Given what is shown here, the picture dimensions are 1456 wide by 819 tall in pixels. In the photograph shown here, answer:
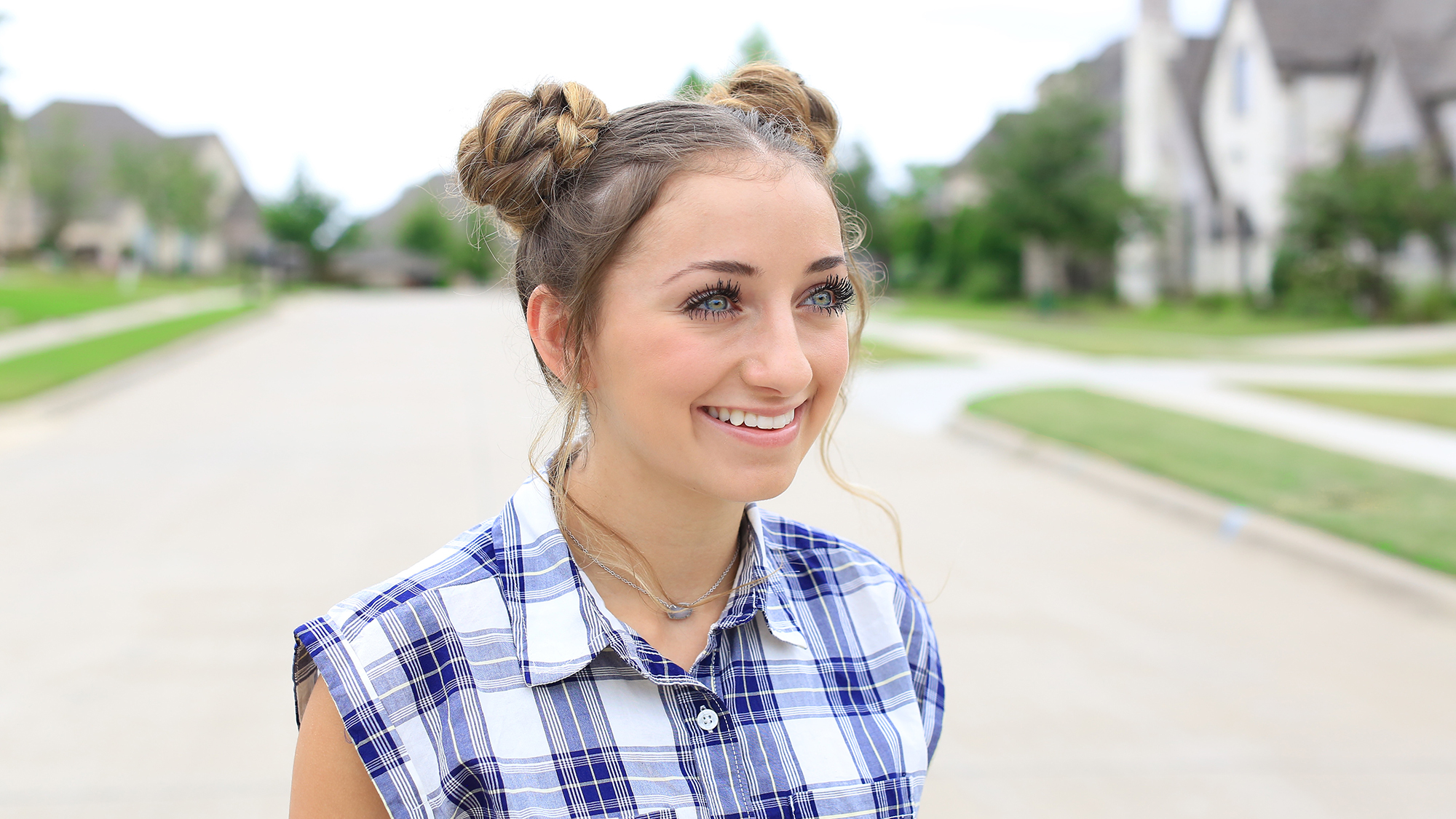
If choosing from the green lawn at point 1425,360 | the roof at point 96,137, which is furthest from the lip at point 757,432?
the roof at point 96,137

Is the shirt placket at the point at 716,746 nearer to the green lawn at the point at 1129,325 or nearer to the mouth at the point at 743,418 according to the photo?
the mouth at the point at 743,418

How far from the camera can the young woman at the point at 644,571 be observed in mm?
1510

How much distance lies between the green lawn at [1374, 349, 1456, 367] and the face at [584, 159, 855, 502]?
2146cm

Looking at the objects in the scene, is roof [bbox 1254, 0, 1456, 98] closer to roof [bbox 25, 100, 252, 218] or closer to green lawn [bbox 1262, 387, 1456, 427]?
green lawn [bbox 1262, 387, 1456, 427]

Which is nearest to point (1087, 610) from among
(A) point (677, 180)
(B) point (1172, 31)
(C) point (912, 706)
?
(C) point (912, 706)

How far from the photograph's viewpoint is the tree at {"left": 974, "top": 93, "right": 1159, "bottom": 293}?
37.5 m

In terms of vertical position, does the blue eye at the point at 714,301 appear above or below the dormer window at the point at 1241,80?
below

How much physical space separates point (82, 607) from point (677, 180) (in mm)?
5871

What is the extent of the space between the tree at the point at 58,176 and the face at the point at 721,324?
61915mm

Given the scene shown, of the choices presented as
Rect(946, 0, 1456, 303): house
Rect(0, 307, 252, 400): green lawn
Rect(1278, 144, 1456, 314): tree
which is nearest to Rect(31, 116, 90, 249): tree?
Rect(0, 307, 252, 400): green lawn

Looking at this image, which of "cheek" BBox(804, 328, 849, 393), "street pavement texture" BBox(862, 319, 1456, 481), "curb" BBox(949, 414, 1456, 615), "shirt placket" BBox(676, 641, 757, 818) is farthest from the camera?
"street pavement texture" BBox(862, 319, 1456, 481)

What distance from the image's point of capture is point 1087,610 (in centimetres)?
646

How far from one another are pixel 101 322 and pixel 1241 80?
3316cm

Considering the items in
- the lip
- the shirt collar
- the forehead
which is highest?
the forehead
